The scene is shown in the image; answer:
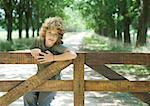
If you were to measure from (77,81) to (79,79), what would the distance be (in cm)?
4

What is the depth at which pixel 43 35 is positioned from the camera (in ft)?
16.9

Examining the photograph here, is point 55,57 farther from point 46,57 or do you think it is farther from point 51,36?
point 51,36

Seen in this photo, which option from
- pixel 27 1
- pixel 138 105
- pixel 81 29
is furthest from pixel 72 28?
pixel 138 105

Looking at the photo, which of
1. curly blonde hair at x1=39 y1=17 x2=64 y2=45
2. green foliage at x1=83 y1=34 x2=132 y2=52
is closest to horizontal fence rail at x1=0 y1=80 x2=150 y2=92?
curly blonde hair at x1=39 y1=17 x2=64 y2=45

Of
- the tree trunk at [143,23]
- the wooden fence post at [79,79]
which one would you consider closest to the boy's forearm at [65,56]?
the wooden fence post at [79,79]

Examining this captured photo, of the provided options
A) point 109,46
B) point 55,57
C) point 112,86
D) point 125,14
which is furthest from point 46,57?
point 109,46

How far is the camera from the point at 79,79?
5.37 meters

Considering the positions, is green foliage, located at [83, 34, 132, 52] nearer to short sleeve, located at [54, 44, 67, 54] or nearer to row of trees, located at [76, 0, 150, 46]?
row of trees, located at [76, 0, 150, 46]

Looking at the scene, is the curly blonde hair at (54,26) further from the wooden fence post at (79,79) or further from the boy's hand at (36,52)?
the wooden fence post at (79,79)

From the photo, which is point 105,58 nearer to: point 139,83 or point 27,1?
point 139,83

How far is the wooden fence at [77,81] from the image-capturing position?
17.1 ft

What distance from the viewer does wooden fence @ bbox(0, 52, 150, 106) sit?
5.21m

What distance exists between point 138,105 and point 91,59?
4.26 meters

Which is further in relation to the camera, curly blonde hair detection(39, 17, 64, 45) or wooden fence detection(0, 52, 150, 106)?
wooden fence detection(0, 52, 150, 106)
